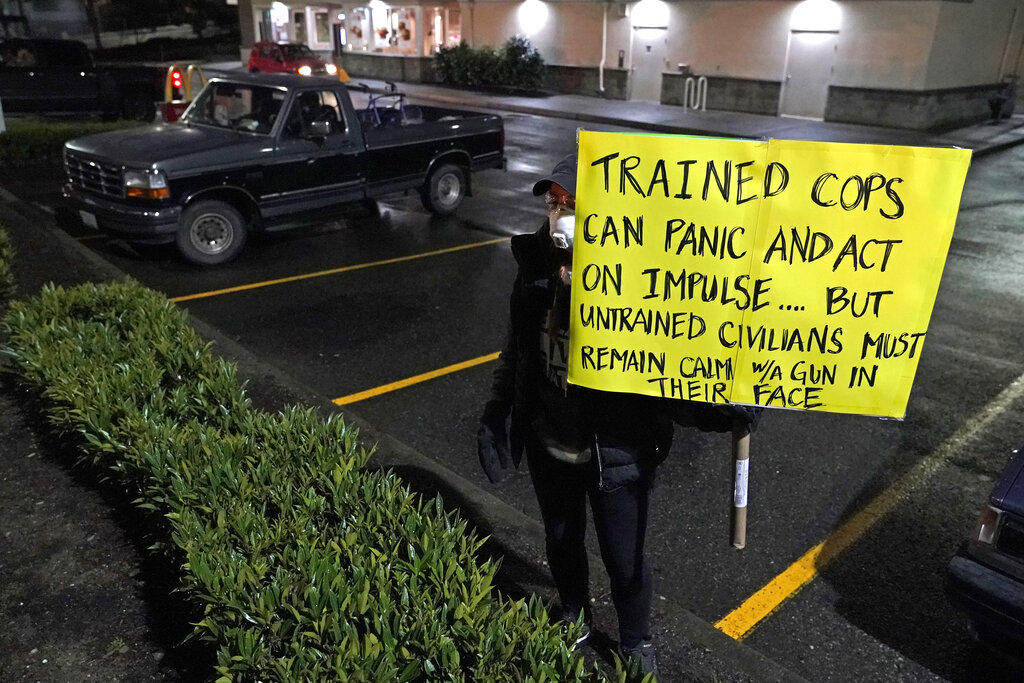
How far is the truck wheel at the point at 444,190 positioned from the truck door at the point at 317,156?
1422 mm

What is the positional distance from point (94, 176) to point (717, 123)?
1585cm

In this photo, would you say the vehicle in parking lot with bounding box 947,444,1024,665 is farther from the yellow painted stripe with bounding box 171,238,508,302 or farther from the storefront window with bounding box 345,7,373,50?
the storefront window with bounding box 345,7,373,50

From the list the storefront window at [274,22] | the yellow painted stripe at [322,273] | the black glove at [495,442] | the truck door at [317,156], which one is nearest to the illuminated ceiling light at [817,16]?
the yellow painted stripe at [322,273]

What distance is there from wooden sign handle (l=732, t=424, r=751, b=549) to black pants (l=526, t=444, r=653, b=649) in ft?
1.07

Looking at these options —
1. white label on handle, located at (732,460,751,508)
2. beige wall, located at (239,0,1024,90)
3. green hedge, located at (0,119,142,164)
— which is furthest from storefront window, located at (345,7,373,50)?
white label on handle, located at (732,460,751,508)

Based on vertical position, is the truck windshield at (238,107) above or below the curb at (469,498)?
above

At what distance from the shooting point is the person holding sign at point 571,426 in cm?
273

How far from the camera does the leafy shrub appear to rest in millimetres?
26984

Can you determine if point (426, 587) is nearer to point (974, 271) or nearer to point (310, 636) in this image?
point (310, 636)

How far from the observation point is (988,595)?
2971 millimetres

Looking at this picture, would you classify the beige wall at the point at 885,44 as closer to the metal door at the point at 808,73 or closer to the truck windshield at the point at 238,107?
the metal door at the point at 808,73

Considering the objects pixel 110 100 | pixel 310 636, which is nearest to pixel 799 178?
pixel 310 636

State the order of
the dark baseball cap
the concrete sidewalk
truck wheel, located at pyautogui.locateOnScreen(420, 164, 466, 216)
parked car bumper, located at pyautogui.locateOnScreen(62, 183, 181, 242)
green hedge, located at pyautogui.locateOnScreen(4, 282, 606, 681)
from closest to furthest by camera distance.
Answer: green hedge, located at pyautogui.locateOnScreen(4, 282, 606, 681), the dark baseball cap, parked car bumper, located at pyautogui.locateOnScreen(62, 183, 181, 242), truck wheel, located at pyautogui.locateOnScreen(420, 164, 466, 216), the concrete sidewalk

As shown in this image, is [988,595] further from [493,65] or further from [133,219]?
[493,65]
